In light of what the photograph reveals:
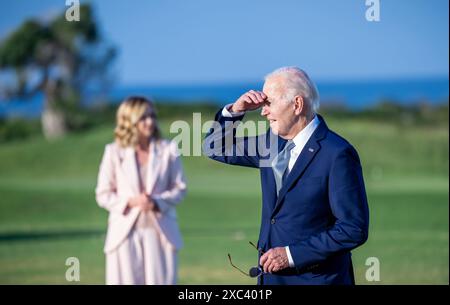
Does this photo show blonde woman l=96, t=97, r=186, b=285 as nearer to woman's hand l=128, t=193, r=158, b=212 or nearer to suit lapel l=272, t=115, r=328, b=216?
woman's hand l=128, t=193, r=158, b=212

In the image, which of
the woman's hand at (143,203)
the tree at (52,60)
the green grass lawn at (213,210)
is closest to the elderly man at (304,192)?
the woman's hand at (143,203)

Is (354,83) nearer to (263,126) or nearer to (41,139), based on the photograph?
(41,139)

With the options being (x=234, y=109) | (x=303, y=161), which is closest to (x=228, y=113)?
(x=234, y=109)

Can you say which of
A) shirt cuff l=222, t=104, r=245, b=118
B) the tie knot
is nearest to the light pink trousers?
shirt cuff l=222, t=104, r=245, b=118

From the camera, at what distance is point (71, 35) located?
140 feet

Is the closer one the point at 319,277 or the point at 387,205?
the point at 319,277

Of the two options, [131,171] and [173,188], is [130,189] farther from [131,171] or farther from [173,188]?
[173,188]

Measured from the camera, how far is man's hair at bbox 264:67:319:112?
17.2ft

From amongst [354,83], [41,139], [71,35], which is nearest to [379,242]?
[41,139]

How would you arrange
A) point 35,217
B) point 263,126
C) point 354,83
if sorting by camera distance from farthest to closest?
point 354,83 < point 35,217 < point 263,126

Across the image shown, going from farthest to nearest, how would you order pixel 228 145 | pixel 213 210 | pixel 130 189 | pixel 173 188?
pixel 213 210 → pixel 173 188 → pixel 130 189 → pixel 228 145

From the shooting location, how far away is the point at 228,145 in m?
5.59

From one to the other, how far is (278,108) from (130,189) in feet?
12.3
